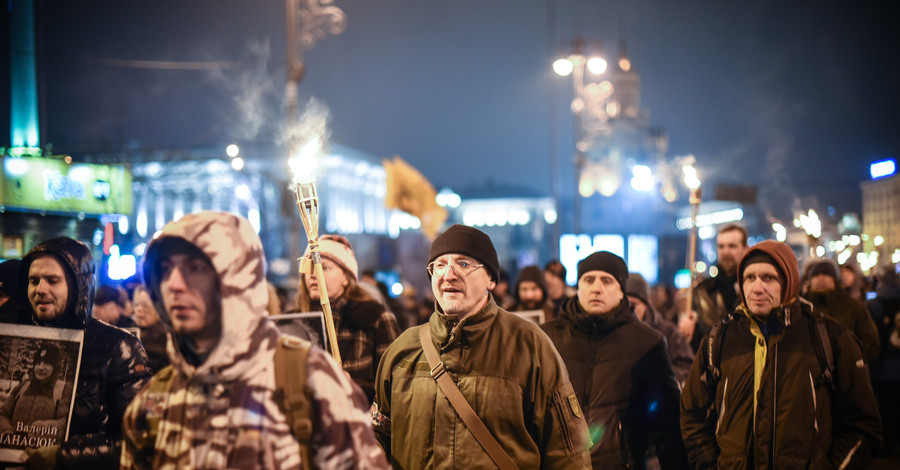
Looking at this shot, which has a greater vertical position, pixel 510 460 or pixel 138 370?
pixel 138 370

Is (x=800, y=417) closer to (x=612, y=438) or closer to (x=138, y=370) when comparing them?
(x=612, y=438)

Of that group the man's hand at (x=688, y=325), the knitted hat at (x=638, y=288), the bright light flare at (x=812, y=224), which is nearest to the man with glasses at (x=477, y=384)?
the knitted hat at (x=638, y=288)

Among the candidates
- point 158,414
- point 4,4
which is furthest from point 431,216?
point 158,414

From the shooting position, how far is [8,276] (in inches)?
193

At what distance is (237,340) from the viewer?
6.71ft

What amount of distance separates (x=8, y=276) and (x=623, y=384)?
4.20 m

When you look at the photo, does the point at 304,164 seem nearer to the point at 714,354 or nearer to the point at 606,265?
the point at 606,265

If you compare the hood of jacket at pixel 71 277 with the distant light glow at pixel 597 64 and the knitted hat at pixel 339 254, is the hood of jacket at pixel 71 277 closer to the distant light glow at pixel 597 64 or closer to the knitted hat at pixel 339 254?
the knitted hat at pixel 339 254

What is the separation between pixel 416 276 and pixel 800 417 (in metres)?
27.9

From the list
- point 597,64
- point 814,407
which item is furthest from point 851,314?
point 597,64

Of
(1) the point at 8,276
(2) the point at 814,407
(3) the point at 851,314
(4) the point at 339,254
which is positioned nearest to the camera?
(2) the point at 814,407

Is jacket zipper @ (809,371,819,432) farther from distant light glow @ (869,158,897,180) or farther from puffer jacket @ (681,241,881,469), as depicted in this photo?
distant light glow @ (869,158,897,180)

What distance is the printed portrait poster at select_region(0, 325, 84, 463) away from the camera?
3242 mm

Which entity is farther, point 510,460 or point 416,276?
point 416,276
